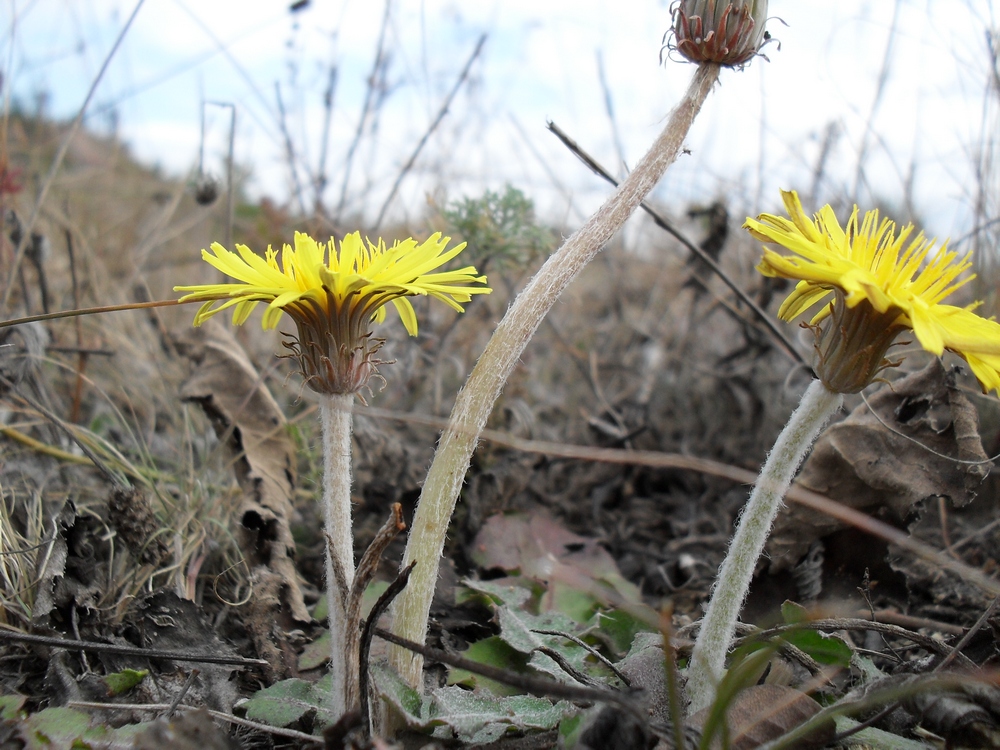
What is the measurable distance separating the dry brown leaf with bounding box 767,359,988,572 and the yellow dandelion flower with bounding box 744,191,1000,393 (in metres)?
0.47

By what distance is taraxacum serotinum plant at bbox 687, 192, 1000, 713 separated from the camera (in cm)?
112

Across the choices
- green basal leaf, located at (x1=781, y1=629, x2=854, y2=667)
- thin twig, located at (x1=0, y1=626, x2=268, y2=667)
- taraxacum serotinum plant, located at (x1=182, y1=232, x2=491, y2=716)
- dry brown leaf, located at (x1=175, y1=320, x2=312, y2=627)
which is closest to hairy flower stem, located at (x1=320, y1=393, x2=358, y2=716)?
taraxacum serotinum plant, located at (x1=182, y1=232, x2=491, y2=716)

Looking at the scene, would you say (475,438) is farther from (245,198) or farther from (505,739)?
(245,198)

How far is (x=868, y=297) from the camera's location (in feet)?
3.47

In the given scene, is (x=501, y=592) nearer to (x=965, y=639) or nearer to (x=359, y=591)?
(x=359, y=591)

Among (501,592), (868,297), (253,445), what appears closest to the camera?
(868,297)

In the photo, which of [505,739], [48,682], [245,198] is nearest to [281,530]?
[48,682]

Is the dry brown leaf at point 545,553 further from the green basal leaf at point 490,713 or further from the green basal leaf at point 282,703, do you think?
the green basal leaf at point 282,703

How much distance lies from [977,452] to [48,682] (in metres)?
2.11

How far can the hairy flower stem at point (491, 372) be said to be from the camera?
4.45 ft

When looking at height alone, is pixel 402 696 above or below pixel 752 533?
below

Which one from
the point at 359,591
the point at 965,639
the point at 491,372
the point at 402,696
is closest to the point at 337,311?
the point at 491,372

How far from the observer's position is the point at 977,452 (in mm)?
1619

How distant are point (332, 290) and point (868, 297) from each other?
0.87 meters
